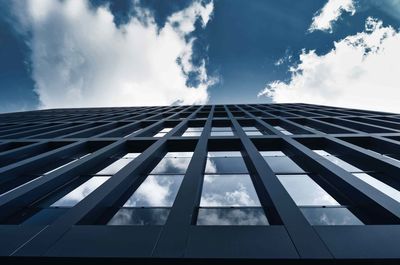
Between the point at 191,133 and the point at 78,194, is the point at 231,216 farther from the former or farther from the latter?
the point at 191,133

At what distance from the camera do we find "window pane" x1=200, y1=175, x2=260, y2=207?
516cm

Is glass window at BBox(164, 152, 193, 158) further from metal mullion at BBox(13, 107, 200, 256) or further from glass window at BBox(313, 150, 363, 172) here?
glass window at BBox(313, 150, 363, 172)

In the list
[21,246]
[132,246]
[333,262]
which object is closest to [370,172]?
[333,262]

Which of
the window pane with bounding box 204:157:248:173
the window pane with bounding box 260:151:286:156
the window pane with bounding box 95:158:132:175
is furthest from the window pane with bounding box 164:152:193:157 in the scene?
the window pane with bounding box 260:151:286:156

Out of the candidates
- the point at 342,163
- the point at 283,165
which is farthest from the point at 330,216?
the point at 342,163

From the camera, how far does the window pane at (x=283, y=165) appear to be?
7111 mm

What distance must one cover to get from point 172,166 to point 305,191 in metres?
4.93

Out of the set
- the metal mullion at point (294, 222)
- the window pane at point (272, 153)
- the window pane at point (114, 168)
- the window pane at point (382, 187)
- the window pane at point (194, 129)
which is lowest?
the window pane at point (382, 187)

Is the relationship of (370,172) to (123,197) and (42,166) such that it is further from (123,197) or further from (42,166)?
(42,166)

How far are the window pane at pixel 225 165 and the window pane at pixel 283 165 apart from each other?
1.25 m

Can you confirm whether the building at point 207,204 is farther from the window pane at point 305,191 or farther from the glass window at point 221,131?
the glass window at point 221,131

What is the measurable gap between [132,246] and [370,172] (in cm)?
833

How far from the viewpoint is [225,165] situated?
25.0 ft

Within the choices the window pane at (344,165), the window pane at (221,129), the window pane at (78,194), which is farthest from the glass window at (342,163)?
the window pane at (78,194)
